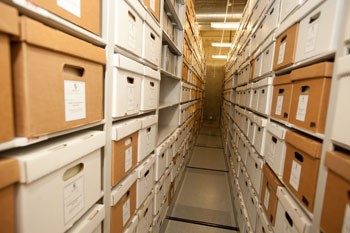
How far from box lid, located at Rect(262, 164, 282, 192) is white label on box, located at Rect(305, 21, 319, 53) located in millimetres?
636

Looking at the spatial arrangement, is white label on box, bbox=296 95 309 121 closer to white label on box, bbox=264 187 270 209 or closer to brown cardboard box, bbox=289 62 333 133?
brown cardboard box, bbox=289 62 333 133

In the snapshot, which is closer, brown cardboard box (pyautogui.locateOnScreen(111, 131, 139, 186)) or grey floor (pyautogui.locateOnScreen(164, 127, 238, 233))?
brown cardboard box (pyautogui.locateOnScreen(111, 131, 139, 186))

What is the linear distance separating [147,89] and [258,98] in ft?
2.95

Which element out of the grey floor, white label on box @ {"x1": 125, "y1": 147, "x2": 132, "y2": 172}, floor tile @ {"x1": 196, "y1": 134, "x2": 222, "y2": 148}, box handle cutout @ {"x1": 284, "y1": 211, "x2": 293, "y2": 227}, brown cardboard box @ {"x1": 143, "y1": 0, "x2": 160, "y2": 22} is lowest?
the grey floor

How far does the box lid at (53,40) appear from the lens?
405mm

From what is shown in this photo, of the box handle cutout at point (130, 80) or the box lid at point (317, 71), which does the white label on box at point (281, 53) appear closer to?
the box lid at point (317, 71)

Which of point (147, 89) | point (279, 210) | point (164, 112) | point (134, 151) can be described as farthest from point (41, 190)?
point (164, 112)

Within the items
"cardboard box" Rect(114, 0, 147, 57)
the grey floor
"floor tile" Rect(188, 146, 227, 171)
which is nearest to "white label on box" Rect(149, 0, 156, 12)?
"cardboard box" Rect(114, 0, 147, 57)

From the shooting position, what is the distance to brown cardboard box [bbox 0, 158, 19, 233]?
37cm

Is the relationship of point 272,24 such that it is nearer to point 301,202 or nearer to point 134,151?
point 301,202

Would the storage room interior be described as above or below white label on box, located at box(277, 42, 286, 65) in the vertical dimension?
below

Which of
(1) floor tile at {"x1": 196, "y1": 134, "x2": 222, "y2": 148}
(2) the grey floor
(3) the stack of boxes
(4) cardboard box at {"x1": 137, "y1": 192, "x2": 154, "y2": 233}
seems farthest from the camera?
(1) floor tile at {"x1": 196, "y1": 134, "x2": 222, "y2": 148}

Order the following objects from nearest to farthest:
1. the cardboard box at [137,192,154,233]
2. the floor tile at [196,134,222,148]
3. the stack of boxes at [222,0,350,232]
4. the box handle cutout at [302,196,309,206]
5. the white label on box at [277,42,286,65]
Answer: the stack of boxes at [222,0,350,232] < the box handle cutout at [302,196,309,206] < the white label on box at [277,42,286,65] < the cardboard box at [137,192,154,233] < the floor tile at [196,134,222,148]

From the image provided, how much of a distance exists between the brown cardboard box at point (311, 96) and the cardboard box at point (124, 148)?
0.74m
